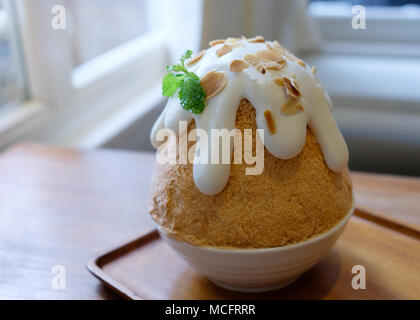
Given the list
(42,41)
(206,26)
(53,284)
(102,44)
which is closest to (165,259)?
(53,284)

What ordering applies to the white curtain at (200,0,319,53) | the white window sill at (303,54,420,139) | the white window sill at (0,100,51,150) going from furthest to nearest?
the white window sill at (303,54,420,139) → the white curtain at (200,0,319,53) → the white window sill at (0,100,51,150)

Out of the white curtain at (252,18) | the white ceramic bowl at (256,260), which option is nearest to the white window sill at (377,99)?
the white curtain at (252,18)

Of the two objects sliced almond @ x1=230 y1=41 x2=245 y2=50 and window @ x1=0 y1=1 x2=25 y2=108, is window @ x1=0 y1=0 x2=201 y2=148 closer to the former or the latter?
window @ x1=0 y1=1 x2=25 y2=108

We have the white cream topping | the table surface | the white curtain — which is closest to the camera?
the white cream topping

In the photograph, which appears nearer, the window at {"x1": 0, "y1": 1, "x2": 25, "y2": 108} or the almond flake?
the almond flake

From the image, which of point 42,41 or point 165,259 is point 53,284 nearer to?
point 165,259

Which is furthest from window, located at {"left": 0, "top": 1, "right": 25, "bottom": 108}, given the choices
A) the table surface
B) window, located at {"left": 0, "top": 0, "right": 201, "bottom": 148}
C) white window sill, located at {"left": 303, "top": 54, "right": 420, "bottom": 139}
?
white window sill, located at {"left": 303, "top": 54, "right": 420, "bottom": 139}

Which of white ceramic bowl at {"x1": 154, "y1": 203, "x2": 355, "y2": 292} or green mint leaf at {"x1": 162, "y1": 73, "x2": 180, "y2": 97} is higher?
green mint leaf at {"x1": 162, "y1": 73, "x2": 180, "y2": 97}
